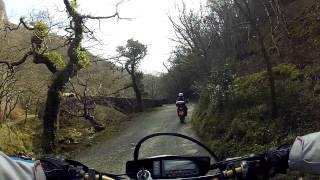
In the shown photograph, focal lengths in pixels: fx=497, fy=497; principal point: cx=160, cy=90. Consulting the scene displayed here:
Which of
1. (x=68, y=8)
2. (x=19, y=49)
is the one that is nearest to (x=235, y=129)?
(x=68, y=8)

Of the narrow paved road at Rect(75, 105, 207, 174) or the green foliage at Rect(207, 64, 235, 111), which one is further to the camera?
the green foliage at Rect(207, 64, 235, 111)

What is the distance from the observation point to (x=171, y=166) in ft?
12.8

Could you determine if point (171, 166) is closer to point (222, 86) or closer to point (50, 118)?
point (222, 86)

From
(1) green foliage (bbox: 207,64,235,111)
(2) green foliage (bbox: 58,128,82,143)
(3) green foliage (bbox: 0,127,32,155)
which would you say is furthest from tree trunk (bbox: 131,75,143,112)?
(1) green foliage (bbox: 207,64,235,111)

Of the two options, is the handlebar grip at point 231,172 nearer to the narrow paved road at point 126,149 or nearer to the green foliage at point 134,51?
the narrow paved road at point 126,149

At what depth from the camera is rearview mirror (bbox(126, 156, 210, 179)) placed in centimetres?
387

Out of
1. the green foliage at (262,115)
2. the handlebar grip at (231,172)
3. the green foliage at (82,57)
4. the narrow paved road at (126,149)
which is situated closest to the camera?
the handlebar grip at (231,172)

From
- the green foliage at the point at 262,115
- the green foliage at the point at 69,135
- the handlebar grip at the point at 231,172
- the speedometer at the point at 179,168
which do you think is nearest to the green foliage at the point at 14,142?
the green foliage at the point at 69,135

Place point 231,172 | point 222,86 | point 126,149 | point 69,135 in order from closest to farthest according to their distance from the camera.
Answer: point 231,172 → point 222,86 → point 126,149 → point 69,135

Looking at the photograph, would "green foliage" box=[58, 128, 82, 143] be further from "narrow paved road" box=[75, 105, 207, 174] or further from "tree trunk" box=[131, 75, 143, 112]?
"tree trunk" box=[131, 75, 143, 112]

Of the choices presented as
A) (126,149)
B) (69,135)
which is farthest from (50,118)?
(126,149)

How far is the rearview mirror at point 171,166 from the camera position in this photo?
3.87 m

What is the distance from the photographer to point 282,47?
49.5ft

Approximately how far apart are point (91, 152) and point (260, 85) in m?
7.79
